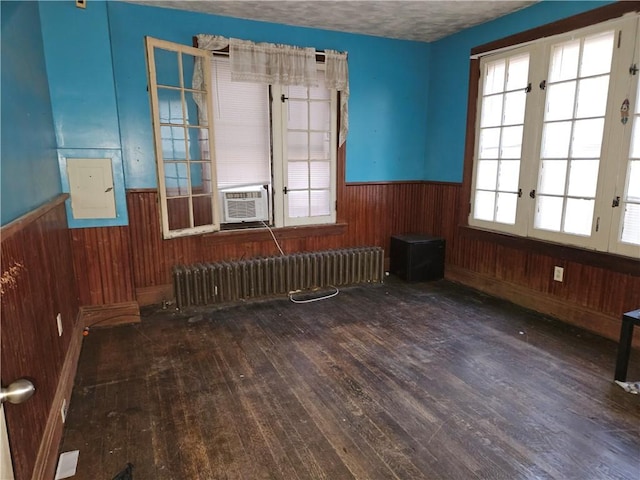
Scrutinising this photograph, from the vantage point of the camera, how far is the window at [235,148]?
11.7ft

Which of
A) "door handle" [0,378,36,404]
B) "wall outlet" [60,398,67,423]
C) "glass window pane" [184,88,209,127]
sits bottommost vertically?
"wall outlet" [60,398,67,423]

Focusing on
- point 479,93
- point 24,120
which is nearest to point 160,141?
point 24,120

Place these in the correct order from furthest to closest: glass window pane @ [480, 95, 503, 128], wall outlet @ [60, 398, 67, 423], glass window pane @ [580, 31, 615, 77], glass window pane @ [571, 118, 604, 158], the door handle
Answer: glass window pane @ [480, 95, 503, 128] → glass window pane @ [571, 118, 604, 158] → glass window pane @ [580, 31, 615, 77] → wall outlet @ [60, 398, 67, 423] → the door handle

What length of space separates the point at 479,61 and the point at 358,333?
3.00 m

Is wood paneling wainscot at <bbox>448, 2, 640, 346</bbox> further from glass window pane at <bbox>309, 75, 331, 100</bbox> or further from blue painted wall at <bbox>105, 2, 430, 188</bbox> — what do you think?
glass window pane at <bbox>309, 75, 331, 100</bbox>

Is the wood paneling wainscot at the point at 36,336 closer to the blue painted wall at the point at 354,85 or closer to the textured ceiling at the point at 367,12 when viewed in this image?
the blue painted wall at the point at 354,85

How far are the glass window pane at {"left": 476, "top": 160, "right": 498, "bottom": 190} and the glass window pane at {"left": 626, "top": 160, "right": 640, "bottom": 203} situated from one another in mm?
1199

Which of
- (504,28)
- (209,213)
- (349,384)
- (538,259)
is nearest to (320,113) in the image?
(209,213)

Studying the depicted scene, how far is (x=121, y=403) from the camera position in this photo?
234 centimetres

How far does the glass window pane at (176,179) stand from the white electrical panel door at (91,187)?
19.0 inches

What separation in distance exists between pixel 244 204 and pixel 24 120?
209 centimetres

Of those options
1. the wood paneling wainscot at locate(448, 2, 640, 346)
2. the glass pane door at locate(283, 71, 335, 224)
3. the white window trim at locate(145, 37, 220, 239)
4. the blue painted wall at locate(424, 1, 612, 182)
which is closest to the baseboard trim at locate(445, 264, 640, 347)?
the wood paneling wainscot at locate(448, 2, 640, 346)

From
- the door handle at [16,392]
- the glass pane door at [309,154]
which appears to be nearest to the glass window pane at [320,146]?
the glass pane door at [309,154]

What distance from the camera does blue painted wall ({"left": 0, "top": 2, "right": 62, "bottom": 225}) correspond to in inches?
71.7
